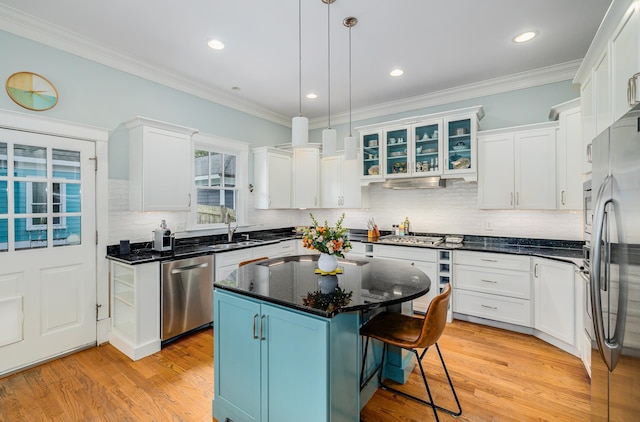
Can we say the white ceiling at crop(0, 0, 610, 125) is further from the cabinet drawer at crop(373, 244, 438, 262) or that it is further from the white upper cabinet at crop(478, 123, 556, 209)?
the cabinet drawer at crop(373, 244, 438, 262)

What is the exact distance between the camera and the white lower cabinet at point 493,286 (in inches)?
128

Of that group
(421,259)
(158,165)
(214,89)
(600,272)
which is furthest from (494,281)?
(214,89)

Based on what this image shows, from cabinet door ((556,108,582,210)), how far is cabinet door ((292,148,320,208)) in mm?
3222

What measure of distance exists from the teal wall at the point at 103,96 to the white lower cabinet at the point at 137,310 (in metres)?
1.10

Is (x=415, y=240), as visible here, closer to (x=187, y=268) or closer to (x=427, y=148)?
(x=427, y=148)

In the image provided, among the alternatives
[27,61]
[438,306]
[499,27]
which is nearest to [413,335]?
[438,306]

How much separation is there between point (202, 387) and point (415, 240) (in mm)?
3050

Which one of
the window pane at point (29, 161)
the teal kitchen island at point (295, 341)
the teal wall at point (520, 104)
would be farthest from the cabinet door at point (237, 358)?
the teal wall at point (520, 104)

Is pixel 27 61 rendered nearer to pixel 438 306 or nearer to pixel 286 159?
pixel 286 159

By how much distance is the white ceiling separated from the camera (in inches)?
96.0

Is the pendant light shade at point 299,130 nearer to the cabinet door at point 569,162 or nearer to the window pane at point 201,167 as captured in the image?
the window pane at point 201,167

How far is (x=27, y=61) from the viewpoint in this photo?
8.63 feet

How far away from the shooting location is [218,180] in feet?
14.3

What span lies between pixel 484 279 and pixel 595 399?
1992mm
